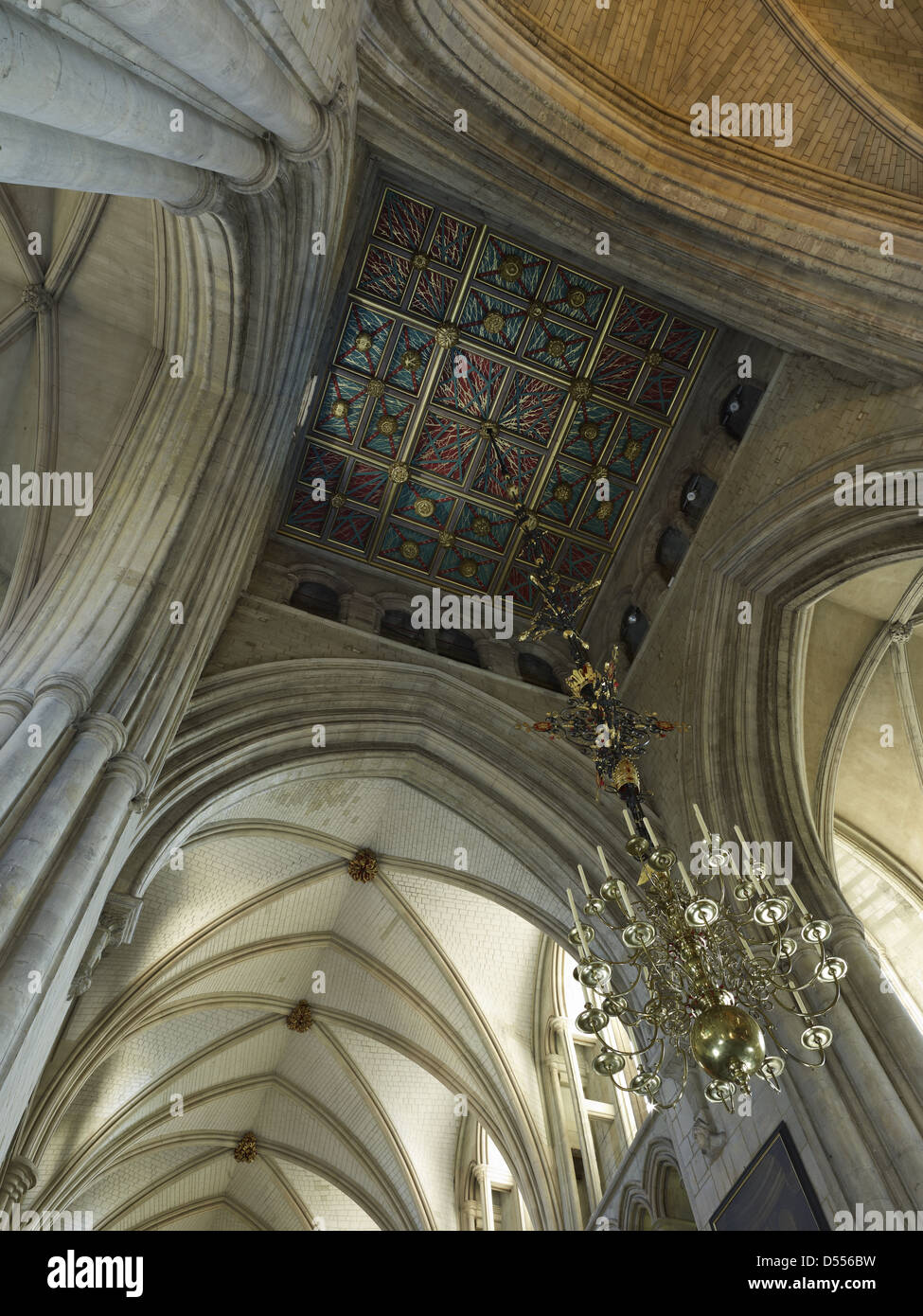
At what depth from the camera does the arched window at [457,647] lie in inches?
466

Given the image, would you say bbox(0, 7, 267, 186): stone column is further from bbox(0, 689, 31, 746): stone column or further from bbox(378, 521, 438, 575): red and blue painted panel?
bbox(378, 521, 438, 575): red and blue painted panel

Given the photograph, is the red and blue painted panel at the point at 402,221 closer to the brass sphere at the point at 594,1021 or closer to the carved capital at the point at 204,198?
the carved capital at the point at 204,198

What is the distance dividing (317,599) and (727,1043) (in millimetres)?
8107

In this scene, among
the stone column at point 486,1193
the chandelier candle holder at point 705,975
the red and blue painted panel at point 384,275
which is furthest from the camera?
the stone column at point 486,1193

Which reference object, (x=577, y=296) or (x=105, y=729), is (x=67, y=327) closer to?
(x=577, y=296)

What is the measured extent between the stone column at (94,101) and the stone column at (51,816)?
324 cm

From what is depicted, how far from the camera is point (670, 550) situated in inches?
456

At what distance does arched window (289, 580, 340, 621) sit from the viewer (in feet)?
37.3

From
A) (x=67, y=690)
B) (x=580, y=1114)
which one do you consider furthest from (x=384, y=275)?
(x=580, y=1114)

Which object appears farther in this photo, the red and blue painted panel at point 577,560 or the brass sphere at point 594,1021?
the red and blue painted panel at point 577,560

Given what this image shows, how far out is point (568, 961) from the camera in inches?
536

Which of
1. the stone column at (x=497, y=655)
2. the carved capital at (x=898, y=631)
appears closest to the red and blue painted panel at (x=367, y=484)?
the stone column at (x=497, y=655)
